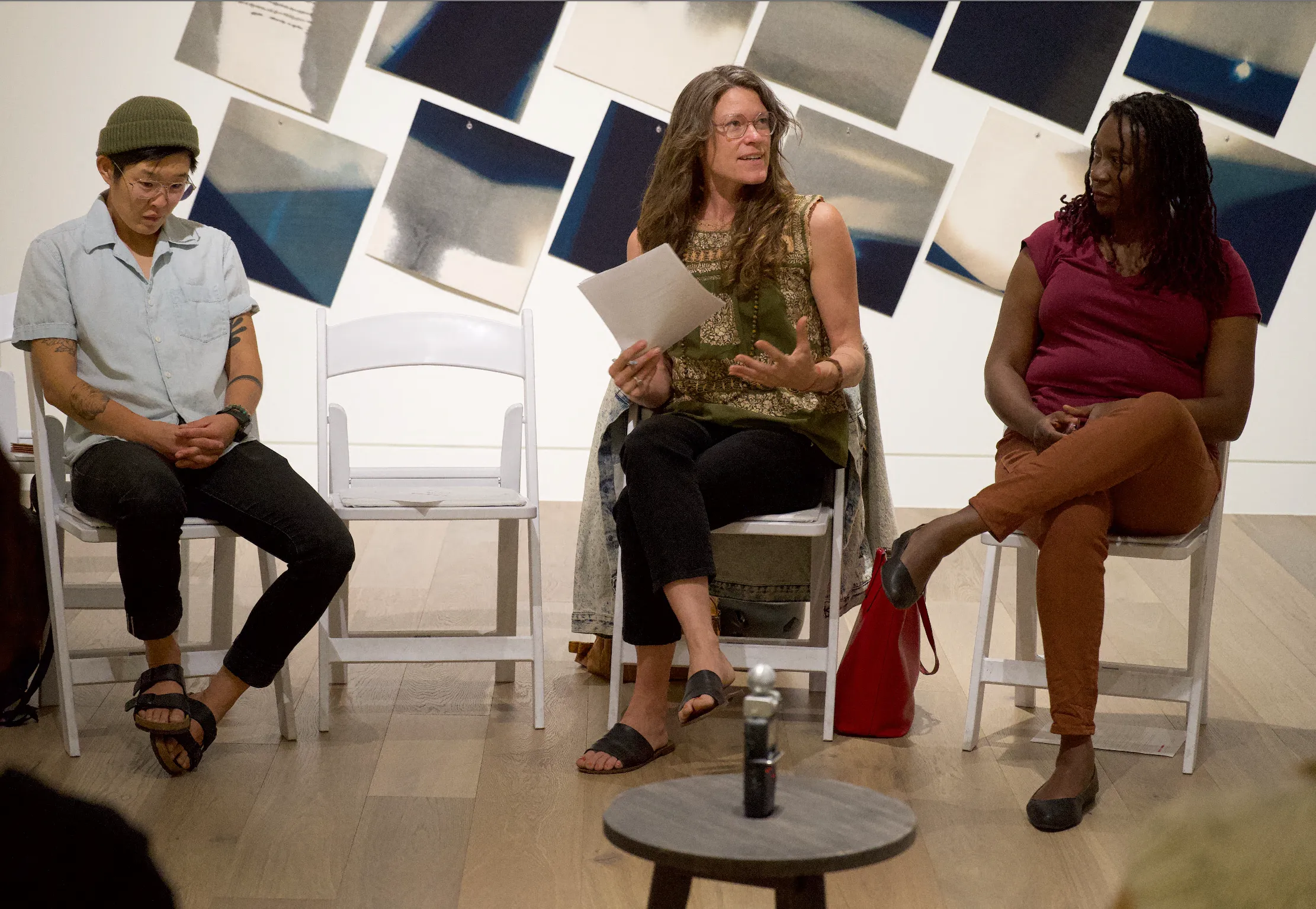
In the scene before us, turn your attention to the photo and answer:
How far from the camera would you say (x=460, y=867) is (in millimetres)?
2301

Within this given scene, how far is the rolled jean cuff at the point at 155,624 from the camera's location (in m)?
2.64

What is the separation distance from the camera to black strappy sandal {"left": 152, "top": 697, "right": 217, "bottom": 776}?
104 inches

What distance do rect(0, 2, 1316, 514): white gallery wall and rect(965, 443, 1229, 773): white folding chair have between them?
2123mm

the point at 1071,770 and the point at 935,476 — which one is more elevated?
the point at 1071,770

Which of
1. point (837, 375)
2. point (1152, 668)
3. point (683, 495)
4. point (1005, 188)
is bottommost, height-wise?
point (1152, 668)

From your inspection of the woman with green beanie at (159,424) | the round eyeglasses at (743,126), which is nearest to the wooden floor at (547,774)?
the woman with green beanie at (159,424)

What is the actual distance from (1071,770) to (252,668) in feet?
4.97

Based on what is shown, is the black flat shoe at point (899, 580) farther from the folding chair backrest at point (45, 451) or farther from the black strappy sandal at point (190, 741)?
the folding chair backrest at point (45, 451)

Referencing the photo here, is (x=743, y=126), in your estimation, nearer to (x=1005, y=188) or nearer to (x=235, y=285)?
(x=235, y=285)

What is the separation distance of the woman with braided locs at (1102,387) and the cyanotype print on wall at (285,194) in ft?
8.51

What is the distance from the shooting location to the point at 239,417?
2828 millimetres

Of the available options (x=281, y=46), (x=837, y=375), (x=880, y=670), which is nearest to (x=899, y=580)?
(x=880, y=670)

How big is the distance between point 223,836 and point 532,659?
76 cm

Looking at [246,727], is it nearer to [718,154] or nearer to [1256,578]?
[718,154]
